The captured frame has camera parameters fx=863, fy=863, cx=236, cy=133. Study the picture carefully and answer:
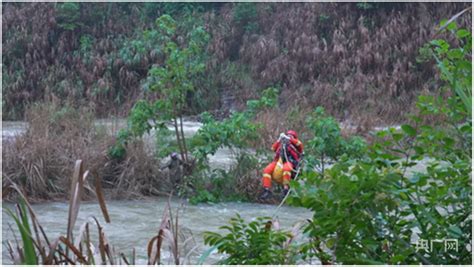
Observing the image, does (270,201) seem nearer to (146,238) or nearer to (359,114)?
(146,238)

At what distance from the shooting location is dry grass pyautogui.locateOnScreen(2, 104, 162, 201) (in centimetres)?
961

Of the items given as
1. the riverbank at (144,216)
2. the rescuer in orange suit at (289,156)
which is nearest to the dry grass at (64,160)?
the riverbank at (144,216)

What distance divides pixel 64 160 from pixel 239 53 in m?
13.6

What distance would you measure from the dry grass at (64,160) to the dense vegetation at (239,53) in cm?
795

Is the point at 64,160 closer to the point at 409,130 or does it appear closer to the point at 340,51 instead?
the point at 409,130

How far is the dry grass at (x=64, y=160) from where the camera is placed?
31.5 feet

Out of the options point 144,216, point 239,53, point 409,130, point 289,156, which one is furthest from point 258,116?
point 409,130

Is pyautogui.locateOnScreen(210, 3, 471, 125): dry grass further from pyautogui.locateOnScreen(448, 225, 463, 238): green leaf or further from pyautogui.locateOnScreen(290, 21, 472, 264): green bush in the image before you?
pyautogui.locateOnScreen(448, 225, 463, 238): green leaf

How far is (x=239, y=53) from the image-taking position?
2306cm

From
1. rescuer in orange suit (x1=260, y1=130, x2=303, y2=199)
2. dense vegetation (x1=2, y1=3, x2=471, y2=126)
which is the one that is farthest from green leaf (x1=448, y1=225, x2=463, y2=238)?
dense vegetation (x1=2, y1=3, x2=471, y2=126)

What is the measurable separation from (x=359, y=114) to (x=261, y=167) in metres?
6.34

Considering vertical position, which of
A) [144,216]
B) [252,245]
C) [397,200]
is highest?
[397,200]

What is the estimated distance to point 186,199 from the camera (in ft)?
32.5

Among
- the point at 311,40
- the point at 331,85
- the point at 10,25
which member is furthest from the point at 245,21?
the point at 10,25
